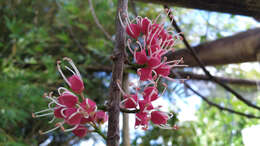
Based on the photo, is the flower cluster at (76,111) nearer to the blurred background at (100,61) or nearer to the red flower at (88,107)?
the red flower at (88,107)

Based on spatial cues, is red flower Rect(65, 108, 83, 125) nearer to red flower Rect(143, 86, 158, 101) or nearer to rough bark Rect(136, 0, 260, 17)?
red flower Rect(143, 86, 158, 101)

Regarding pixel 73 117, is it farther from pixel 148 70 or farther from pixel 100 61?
pixel 100 61

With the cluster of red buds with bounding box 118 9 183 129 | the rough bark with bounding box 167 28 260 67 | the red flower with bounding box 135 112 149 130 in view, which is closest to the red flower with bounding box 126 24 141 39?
the cluster of red buds with bounding box 118 9 183 129

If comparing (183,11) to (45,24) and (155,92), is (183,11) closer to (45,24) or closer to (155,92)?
(45,24)

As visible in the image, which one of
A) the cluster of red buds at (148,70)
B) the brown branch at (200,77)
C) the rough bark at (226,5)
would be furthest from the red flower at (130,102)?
the brown branch at (200,77)

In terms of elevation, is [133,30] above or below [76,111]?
above

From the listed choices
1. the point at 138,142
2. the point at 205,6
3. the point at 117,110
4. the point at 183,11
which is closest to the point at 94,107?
the point at 117,110

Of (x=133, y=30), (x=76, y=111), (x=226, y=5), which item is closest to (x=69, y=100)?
(x=76, y=111)
